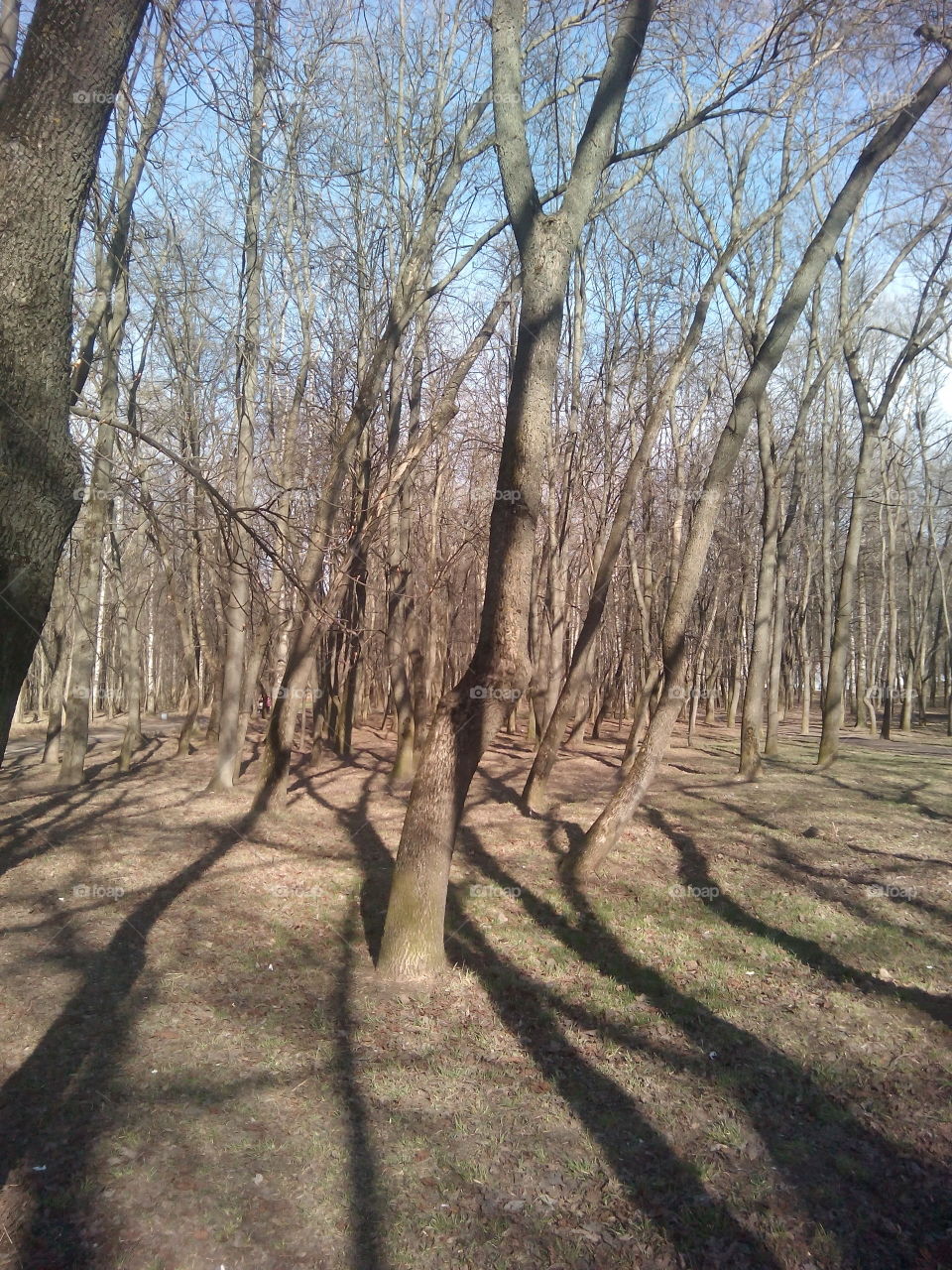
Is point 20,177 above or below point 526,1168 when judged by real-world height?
above

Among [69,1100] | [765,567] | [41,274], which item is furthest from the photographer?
[765,567]

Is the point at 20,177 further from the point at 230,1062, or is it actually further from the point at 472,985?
the point at 472,985

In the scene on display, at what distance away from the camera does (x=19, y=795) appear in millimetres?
11898

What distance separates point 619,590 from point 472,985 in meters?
21.5

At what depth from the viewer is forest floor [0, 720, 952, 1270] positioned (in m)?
3.69

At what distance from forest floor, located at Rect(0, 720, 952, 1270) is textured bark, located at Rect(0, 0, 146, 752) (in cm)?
236

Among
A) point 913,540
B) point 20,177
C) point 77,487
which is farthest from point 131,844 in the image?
point 913,540

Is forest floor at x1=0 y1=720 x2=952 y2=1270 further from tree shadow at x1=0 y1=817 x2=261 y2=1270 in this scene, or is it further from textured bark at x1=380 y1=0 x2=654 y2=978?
textured bark at x1=380 y1=0 x2=654 y2=978

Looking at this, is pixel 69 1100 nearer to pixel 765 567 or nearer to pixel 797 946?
pixel 797 946

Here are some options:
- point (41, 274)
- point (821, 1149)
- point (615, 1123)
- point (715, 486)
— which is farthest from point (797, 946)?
point (41, 274)

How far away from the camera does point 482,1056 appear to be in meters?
5.25

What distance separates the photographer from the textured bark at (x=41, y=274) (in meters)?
2.83

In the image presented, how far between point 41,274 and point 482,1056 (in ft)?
15.2

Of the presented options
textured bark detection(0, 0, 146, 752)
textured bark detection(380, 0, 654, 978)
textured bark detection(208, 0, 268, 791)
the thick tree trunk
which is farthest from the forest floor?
the thick tree trunk
